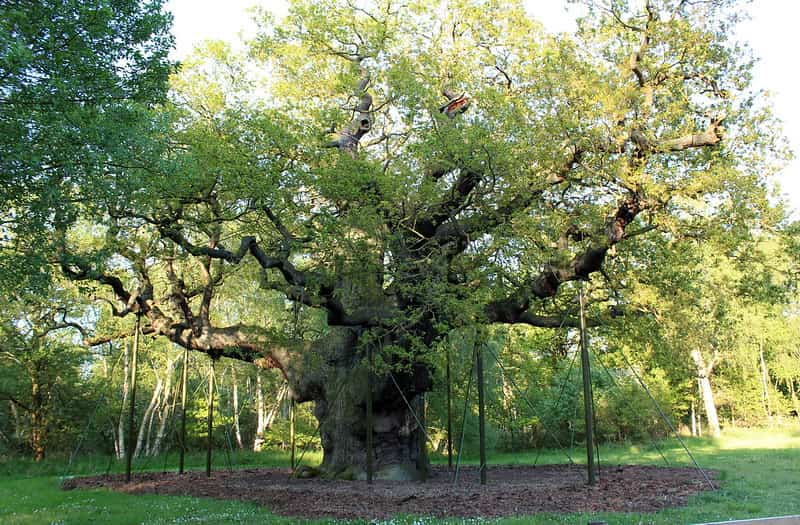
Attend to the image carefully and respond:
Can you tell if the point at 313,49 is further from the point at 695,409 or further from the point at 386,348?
the point at 695,409

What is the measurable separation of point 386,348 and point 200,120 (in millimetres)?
7078

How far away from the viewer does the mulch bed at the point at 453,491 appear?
9.45 meters

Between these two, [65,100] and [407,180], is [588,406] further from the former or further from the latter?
[65,100]

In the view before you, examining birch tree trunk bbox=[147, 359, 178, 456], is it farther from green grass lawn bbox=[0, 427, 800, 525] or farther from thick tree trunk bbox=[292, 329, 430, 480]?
thick tree trunk bbox=[292, 329, 430, 480]

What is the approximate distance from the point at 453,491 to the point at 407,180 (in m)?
5.95

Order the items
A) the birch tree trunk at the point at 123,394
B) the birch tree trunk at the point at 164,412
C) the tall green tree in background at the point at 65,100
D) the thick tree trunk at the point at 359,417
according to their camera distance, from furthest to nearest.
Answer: the birch tree trunk at the point at 123,394, the birch tree trunk at the point at 164,412, the thick tree trunk at the point at 359,417, the tall green tree in background at the point at 65,100

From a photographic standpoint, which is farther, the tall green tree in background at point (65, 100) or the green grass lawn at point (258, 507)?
the green grass lawn at point (258, 507)

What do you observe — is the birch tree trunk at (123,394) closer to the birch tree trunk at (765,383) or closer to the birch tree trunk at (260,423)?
the birch tree trunk at (260,423)

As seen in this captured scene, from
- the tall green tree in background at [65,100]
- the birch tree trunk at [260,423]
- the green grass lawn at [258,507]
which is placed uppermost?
the tall green tree in background at [65,100]

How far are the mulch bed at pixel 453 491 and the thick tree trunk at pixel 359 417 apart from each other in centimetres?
70

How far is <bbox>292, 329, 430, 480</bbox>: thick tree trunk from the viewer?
14.9m

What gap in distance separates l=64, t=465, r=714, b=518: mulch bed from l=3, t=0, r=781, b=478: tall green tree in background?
2234mm

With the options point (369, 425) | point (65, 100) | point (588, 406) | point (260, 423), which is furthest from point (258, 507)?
point (260, 423)

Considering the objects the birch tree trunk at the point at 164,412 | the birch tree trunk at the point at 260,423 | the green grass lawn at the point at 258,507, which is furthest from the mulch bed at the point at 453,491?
the birch tree trunk at the point at 260,423
